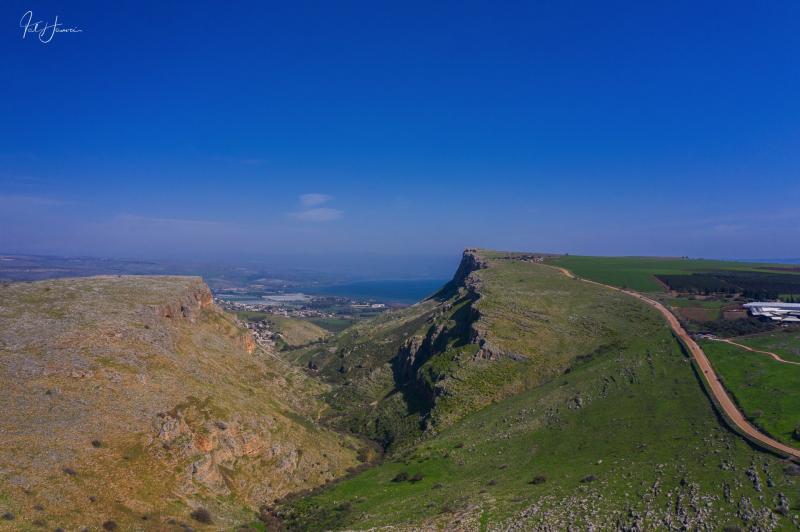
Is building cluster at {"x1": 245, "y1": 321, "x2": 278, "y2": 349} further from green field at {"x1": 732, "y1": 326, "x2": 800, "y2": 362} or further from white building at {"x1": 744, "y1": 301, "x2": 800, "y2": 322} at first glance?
white building at {"x1": 744, "y1": 301, "x2": 800, "y2": 322}

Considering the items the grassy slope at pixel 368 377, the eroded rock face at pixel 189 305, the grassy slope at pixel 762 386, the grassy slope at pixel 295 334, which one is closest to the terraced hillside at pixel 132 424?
the eroded rock face at pixel 189 305

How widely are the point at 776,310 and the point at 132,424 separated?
369 feet

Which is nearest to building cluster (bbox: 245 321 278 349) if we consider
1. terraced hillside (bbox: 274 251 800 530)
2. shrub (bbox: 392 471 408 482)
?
terraced hillside (bbox: 274 251 800 530)

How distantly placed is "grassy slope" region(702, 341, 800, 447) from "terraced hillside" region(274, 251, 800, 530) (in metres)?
3.88

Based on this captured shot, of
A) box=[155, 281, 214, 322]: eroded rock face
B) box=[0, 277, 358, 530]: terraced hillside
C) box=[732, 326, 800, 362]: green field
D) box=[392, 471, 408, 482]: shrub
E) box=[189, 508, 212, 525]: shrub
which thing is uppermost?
box=[155, 281, 214, 322]: eroded rock face

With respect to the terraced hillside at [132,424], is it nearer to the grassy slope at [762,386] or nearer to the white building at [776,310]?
the grassy slope at [762,386]

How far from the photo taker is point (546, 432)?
6053cm

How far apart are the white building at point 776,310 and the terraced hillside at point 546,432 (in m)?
20.0

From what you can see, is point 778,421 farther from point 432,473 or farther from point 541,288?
point 541,288

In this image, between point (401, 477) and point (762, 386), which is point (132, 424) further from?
point (762, 386)

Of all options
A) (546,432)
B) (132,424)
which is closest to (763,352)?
(546,432)

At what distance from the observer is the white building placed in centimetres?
8238

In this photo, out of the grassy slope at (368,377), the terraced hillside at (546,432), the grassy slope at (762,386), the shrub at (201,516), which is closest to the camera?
the terraced hillside at (546,432)

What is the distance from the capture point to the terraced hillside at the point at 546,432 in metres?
37.4
